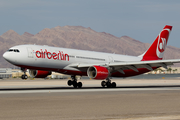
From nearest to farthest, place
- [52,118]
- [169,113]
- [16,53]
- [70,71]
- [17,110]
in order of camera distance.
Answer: [52,118]
[169,113]
[17,110]
[16,53]
[70,71]

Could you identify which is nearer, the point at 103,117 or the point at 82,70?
the point at 103,117

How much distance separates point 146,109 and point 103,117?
377cm

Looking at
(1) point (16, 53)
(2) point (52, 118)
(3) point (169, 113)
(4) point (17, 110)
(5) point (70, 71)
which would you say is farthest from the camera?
(5) point (70, 71)

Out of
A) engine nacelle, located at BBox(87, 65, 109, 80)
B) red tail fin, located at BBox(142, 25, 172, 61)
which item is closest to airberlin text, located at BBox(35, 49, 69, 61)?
engine nacelle, located at BBox(87, 65, 109, 80)

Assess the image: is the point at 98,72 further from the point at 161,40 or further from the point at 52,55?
the point at 161,40

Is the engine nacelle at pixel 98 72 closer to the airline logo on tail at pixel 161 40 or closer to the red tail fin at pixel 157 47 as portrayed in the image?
the red tail fin at pixel 157 47

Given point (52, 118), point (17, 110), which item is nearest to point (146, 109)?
point (52, 118)

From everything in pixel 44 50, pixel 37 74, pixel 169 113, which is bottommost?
pixel 169 113

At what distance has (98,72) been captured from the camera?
37.5m

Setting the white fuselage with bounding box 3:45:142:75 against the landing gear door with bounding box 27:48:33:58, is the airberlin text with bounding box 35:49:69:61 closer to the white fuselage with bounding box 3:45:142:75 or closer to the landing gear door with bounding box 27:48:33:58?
the white fuselage with bounding box 3:45:142:75

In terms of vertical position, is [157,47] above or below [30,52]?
above

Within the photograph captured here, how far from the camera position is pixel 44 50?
38.4 m

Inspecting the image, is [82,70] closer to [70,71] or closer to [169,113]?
[70,71]

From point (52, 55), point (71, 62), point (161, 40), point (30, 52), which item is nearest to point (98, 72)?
point (71, 62)
